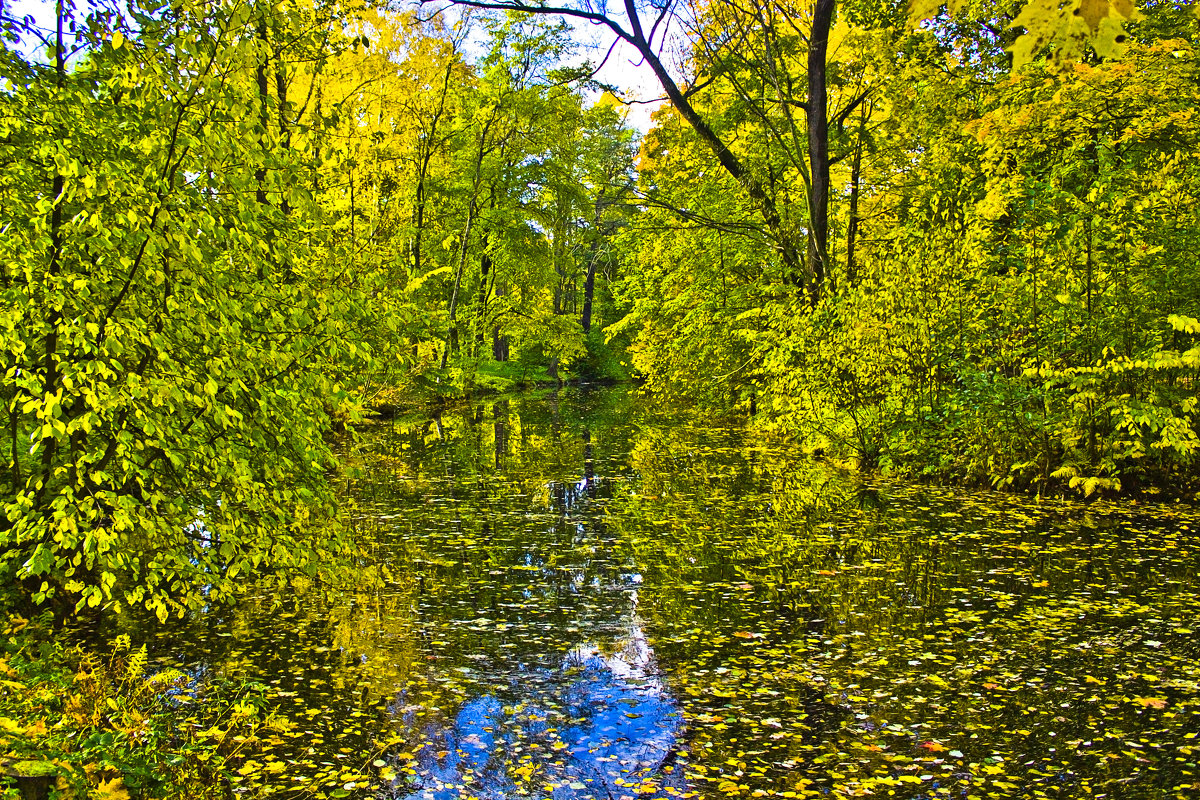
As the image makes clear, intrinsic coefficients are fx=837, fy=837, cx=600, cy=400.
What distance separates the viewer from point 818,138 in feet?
47.0

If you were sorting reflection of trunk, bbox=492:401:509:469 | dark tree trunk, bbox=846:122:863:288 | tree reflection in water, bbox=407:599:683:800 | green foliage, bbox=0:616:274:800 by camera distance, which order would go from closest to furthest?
green foliage, bbox=0:616:274:800 < tree reflection in water, bbox=407:599:683:800 < reflection of trunk, bbox=492:401:509:469 < dark tree trunk, bbox=846:122:863:288

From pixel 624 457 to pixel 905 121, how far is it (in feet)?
28.4

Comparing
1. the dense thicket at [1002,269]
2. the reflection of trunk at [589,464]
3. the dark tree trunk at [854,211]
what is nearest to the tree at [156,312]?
the dense thicket at [1002,269]

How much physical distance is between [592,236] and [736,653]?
20.1 m

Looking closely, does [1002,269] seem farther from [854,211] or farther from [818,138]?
[854,211]

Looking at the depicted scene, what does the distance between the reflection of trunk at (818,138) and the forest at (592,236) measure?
0.05 meters

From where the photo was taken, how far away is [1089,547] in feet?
28.3

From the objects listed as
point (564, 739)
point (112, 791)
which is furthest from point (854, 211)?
point (112, 791)

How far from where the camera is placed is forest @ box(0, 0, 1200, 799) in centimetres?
482

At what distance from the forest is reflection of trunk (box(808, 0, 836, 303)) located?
5 cm

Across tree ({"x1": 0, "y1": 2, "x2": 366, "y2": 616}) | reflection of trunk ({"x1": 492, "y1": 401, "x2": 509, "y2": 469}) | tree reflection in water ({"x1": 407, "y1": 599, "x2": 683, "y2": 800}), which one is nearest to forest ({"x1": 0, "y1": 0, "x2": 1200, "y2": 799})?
tree ({"x1": 0, "y1": 2, "x2": 366, "y2": 616})

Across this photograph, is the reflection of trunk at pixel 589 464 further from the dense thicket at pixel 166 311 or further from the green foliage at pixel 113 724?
the green foliage at pixel 113 724

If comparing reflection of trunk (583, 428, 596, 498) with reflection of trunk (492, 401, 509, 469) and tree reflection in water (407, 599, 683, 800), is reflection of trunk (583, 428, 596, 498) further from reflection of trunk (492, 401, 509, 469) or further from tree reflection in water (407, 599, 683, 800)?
tree reflection in water (407, 599, 683, 800)

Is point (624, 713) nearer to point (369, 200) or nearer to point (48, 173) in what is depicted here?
point (48, 173)
